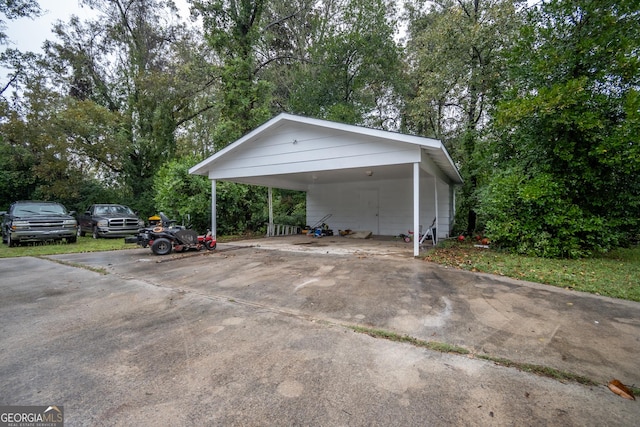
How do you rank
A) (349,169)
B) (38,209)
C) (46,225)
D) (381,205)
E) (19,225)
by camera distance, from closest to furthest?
(349,169) → (19,225) → (46,225) → (38,209) → (381,205)

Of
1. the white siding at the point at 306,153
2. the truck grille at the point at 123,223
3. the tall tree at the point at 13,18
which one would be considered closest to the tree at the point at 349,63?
the white siding at the point at 306,153

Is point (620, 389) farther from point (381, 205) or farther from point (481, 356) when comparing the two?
point (381, 205)

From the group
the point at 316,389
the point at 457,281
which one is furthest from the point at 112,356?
the point at 457,281

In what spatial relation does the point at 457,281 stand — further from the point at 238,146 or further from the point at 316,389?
the point at 238,146

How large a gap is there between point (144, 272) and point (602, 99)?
10.5m

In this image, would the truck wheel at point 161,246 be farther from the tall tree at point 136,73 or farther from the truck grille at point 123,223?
the tall tree at point 136,73

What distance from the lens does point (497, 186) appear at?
7301 mm

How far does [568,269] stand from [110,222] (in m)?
14.4

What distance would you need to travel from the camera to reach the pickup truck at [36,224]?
8.79 m

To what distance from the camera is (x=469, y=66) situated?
35.1ft

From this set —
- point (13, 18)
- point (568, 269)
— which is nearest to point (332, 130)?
point (568, 269)

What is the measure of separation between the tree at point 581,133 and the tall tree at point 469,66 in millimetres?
2473

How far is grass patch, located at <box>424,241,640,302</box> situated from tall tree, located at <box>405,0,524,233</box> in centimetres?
484

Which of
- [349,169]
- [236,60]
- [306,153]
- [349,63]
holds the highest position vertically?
[349,63]
